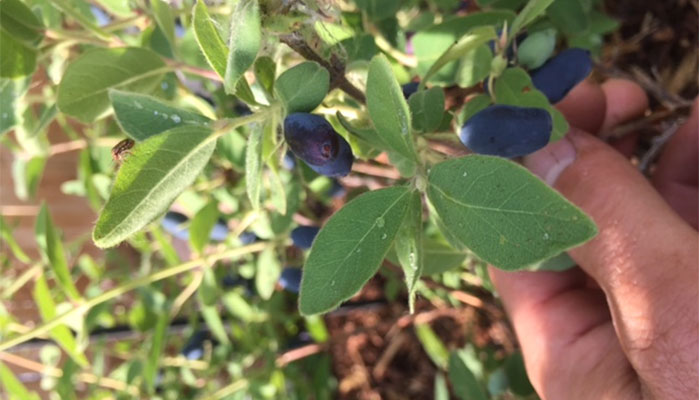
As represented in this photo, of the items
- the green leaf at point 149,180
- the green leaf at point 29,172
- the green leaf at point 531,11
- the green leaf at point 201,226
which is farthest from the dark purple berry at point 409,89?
the green leaf at point 29,172

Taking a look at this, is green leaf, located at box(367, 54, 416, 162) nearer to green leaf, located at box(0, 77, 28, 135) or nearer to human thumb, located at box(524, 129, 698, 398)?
human thumb, located at box(524, 129, 698, 398)

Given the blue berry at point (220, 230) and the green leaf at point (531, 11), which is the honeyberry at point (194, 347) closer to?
the blue berry at point (220, 230)

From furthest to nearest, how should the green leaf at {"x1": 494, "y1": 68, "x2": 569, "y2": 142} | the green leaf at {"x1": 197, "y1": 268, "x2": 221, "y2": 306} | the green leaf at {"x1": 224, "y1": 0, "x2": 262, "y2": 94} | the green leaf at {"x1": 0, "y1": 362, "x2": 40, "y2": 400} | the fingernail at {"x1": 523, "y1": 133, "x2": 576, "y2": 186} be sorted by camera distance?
the green leaf at {"x1": 0, "y1": 362, "x2": 40, "y2": 400}
the green leaf at {"x1": 197, "y1": 268, "x2": 221, "y2": 306}
the fingernail at {"x1": 523, "y1": 133, "x2": 576, "y2": 186}
the green leaf at {"x1": 494, "y1": 68, "x2": 569, "y2": 142}
the green leaf at {"x1": 224, "y1": 0, "x2": 262, "y2": 94}

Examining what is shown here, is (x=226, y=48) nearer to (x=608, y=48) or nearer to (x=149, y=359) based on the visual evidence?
(x=149, y=359)

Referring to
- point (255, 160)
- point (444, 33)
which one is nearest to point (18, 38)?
point (255, 160)

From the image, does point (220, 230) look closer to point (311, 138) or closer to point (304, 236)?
point (304, 236)

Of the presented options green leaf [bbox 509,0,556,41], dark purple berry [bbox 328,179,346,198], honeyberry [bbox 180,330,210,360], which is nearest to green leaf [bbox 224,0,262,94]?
green leaf [bbox 509,0,556,41]
